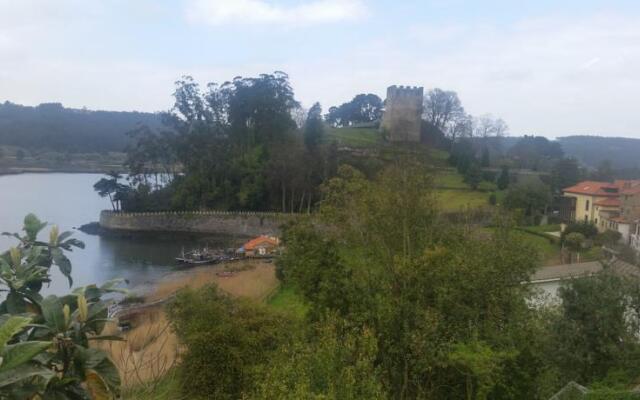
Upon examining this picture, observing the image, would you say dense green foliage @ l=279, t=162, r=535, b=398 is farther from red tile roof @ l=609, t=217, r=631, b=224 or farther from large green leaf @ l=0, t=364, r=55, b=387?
red tile roof @ l=609, t=217, r=631, b=224

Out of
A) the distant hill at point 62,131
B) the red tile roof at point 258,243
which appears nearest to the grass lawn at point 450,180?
the red tile roof at point 258,243

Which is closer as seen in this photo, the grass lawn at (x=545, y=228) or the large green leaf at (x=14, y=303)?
the large green leaf at (x=14, y=303)

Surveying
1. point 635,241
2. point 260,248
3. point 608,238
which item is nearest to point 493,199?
point 608,238

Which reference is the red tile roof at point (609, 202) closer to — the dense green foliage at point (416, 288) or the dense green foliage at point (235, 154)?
the dense green foliage at point (235, 154)

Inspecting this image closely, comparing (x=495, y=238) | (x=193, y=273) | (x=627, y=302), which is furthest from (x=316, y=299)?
(x=193, y=273)

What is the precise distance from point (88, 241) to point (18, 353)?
37.4m

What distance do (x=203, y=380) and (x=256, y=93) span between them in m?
39.3

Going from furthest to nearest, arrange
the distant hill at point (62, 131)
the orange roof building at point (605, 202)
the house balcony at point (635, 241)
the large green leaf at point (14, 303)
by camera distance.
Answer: the distant hill at point (62, 131), the orange roof building at point (605, 202), the house balcony at point (635, 241), the large green leaf at point (14, 303)

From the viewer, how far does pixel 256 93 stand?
4772 centimetres

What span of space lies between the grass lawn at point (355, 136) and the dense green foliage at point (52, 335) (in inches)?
1933

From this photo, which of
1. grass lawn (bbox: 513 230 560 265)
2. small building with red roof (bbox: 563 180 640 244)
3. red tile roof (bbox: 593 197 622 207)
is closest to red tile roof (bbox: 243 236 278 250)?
grass lawn (bbox: 513 230 560 265)

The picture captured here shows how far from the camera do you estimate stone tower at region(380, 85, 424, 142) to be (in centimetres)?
5103

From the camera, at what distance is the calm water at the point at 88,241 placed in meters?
27.6

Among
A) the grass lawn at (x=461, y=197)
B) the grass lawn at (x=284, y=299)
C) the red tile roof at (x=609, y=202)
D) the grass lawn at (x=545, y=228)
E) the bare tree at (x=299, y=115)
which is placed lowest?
the grass lawn at (x=284, y=299)
